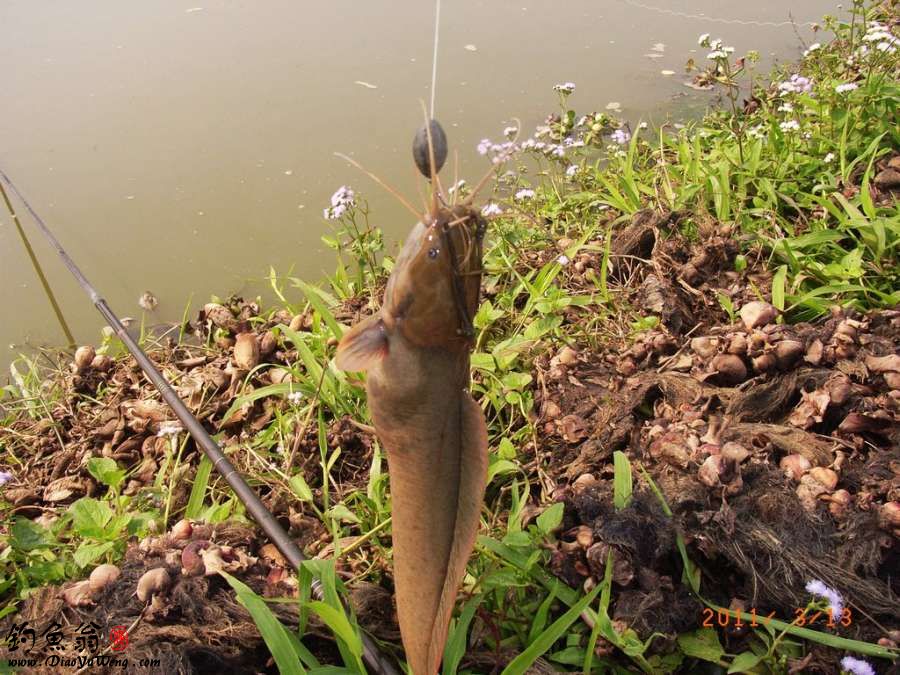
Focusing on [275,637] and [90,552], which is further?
[90,552]

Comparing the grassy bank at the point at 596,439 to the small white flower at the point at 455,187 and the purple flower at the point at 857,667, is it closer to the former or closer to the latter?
the purple flower at the point at 857,667

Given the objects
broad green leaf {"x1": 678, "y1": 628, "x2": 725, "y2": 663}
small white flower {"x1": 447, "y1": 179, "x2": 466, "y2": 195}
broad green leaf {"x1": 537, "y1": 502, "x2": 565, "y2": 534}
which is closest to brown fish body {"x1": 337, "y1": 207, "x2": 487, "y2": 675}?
small white flower {"x1": 447, "y1": 179, "x2": 466, "y2": 195}

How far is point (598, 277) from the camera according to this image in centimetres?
340

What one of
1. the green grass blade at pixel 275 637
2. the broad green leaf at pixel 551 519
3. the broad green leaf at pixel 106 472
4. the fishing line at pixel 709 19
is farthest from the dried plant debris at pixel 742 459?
the fishing line at pixel 709 19

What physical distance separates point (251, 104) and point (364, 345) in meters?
4.42

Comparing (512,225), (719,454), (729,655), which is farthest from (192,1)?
(729,655)

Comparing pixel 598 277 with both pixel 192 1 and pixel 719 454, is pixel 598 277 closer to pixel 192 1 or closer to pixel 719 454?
pixel 719 454

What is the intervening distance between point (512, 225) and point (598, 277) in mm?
677

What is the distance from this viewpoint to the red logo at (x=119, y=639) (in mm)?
1925

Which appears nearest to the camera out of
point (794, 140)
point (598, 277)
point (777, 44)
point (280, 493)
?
point (280, 493)

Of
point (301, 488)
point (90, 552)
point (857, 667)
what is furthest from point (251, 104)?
point (857, 667)

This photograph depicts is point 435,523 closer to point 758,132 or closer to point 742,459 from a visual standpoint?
point 742,459

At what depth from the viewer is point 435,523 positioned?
1.65m
